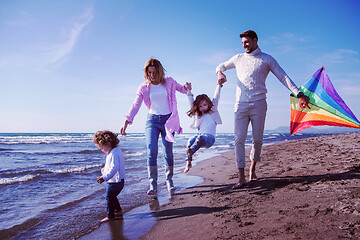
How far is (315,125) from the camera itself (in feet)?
14.4

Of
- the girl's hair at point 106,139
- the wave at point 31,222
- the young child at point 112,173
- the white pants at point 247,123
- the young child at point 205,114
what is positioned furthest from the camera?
the young child at point 205,114

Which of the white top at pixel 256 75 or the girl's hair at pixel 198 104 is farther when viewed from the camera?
the girl's hair at pixel 198 104

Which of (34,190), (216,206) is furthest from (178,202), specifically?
(34,190)

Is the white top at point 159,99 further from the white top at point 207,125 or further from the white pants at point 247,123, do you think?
the white pants at point 247,123

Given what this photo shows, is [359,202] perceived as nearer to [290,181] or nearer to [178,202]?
[290,181]

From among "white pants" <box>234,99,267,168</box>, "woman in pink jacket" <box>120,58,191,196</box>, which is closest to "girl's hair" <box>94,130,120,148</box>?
"woman in pink jacket" <box>120,58,191,196</box>

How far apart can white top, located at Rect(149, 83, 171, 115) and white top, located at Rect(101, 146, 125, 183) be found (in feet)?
3.90

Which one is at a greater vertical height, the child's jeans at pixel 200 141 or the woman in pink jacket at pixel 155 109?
the woman in pink jacket at pixel 155 109

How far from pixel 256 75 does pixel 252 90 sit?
0.25 m

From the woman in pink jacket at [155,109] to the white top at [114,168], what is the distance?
2.81 ft

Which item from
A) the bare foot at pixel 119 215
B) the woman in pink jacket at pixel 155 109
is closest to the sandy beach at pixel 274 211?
the bare foot at pixel 119 215

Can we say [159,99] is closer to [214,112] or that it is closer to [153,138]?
[153,138]

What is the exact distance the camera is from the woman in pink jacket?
4.16m

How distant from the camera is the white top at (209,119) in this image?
4.07m
